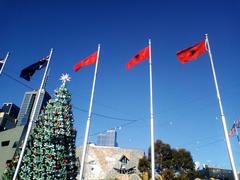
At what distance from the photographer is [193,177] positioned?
154 feet

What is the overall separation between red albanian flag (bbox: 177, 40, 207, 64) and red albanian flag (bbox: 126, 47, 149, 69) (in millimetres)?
2479

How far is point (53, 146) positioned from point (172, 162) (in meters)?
35.3

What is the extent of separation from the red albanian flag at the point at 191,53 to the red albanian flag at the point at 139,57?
2.48 meters

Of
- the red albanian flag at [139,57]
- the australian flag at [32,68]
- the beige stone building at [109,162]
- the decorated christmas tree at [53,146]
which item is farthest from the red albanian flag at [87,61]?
the beige stone building at [109,162]

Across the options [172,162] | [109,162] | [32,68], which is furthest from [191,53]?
[109,162]

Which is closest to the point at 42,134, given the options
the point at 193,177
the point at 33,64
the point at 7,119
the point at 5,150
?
the point at 33,64

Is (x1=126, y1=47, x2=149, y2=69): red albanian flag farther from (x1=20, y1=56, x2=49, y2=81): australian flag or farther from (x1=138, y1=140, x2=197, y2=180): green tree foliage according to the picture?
(x1=138, y1=140, x2=197, y2=180): green tree foliage

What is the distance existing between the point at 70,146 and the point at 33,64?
635 cm

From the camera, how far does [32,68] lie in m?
18.2

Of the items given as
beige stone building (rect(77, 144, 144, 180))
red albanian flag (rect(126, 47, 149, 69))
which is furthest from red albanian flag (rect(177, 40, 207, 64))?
beige stone building (rect(77, 144, 144, 180))

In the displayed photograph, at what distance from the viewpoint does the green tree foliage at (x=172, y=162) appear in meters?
46.9

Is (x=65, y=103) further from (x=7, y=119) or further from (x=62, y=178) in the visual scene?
(x=7, y=119)

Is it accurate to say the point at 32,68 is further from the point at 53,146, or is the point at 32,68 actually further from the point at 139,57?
the point at 139,57

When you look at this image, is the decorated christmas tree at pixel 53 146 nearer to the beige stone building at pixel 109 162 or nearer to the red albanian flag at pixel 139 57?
the red albanian flag at pixel 139 57
